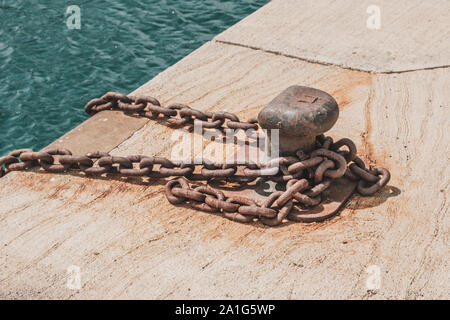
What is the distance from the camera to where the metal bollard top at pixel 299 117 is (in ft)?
12.2

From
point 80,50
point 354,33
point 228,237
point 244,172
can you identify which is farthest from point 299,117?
point 80,50

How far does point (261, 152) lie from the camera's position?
438 centimetres

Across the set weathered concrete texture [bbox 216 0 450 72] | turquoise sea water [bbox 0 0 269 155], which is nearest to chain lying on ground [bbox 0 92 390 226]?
weathered concrete texture [bbox 216 0 450 72]

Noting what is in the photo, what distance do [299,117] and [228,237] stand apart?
87cm

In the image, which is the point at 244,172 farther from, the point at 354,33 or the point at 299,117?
the point at 354,33

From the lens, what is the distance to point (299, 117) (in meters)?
3.71

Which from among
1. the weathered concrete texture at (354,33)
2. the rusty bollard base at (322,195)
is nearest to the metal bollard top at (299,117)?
the rusty bollard base at (322,195)

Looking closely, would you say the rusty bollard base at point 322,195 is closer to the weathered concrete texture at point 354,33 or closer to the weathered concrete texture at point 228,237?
the weathered concrete texture at point 228,237

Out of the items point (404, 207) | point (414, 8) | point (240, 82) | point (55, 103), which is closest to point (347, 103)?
point (240, 82)

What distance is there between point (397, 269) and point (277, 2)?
454 cm

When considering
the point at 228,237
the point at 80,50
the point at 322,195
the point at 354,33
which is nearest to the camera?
the point at 228,237

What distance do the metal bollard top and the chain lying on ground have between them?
0.34 feet

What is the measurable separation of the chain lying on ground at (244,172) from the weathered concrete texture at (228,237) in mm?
82

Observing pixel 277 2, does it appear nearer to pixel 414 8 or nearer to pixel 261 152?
pixel 414 8
